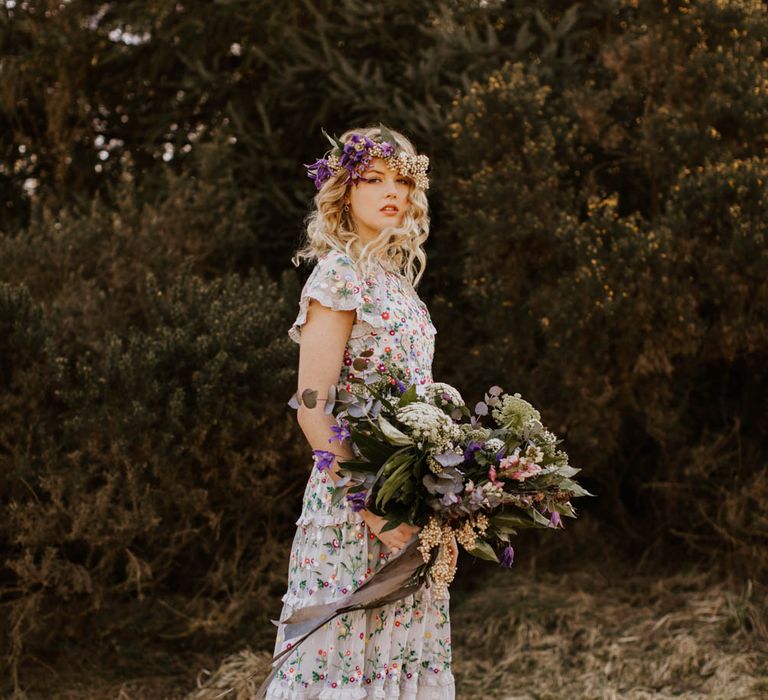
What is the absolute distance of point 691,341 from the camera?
512 centimetres

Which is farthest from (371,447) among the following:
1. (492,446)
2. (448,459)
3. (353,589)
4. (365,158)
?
(365,158)

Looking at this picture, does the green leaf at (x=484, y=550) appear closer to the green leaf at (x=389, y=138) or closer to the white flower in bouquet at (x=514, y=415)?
the white flower in bouquet at (x=514, y=415)

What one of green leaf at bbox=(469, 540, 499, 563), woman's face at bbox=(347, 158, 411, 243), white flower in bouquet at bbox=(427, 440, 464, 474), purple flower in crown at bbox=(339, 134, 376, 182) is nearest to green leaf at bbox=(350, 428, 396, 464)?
white flower in bouquet at bbox=(427, 440, 464, 474)

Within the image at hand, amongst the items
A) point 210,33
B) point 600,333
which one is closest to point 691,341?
point 600,333

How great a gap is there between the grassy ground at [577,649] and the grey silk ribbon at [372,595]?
188cm

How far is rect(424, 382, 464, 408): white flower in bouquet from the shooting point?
2.48 meters

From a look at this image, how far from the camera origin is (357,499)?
7.91 feet

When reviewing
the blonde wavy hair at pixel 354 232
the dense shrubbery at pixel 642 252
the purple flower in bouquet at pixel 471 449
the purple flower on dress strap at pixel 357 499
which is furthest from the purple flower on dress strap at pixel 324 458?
the dense shrubbery at pixel 642 252

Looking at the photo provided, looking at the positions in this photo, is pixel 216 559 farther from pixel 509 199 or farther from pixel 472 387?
pixel 509 199

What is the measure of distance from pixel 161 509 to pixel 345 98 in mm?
3013

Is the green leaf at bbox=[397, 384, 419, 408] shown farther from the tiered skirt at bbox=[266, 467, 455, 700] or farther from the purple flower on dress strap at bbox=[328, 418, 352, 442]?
the tiered skirt at bbox=[266, 467, 455, 700]

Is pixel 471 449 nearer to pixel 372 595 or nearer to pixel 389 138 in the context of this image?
pixel 372 595

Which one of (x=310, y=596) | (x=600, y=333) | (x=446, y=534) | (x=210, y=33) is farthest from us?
(x=210, y=33)

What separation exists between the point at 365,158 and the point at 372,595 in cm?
125
